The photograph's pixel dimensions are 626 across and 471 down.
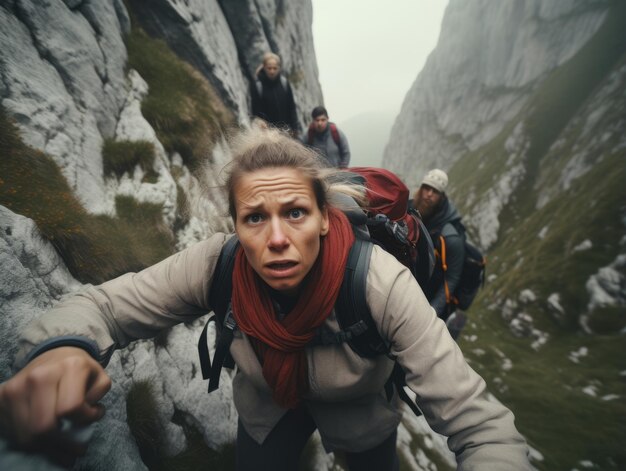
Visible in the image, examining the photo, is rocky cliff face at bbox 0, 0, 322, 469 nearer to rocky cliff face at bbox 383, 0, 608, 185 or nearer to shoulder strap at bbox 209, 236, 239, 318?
shoulder strap at bbox 209, 236, 239, 318

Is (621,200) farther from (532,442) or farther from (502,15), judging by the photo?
(502,15)

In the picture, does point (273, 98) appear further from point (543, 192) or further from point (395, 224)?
point (543, 192)

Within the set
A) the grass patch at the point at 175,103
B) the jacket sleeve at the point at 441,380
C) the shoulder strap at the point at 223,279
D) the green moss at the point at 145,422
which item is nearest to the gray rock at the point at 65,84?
the grass patch at the point at 175,103

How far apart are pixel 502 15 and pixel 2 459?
420 feet

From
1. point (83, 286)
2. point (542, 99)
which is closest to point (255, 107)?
point (83, 286)

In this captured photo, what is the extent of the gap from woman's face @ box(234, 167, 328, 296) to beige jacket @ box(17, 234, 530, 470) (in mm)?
581

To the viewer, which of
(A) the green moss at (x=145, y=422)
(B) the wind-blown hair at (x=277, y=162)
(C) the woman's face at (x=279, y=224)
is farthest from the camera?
(A) the green moss at (x=145, y=422)

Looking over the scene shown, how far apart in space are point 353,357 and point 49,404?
2.09 m

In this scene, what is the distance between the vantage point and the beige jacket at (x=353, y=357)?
201cm

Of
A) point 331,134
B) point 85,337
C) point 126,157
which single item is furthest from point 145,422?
point 331,134

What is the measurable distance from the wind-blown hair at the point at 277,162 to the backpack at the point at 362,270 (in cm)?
29

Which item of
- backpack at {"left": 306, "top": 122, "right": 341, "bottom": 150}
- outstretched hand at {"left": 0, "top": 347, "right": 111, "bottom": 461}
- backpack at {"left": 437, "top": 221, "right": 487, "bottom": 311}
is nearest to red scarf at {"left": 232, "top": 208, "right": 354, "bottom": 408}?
outstretched hand at {"left": 0, "top": 347, "right": 111, "bottom": 461}

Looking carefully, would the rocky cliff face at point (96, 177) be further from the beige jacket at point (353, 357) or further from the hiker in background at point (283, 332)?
the beige jacket at point (353, 357)

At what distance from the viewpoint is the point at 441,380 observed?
210 centimetres
